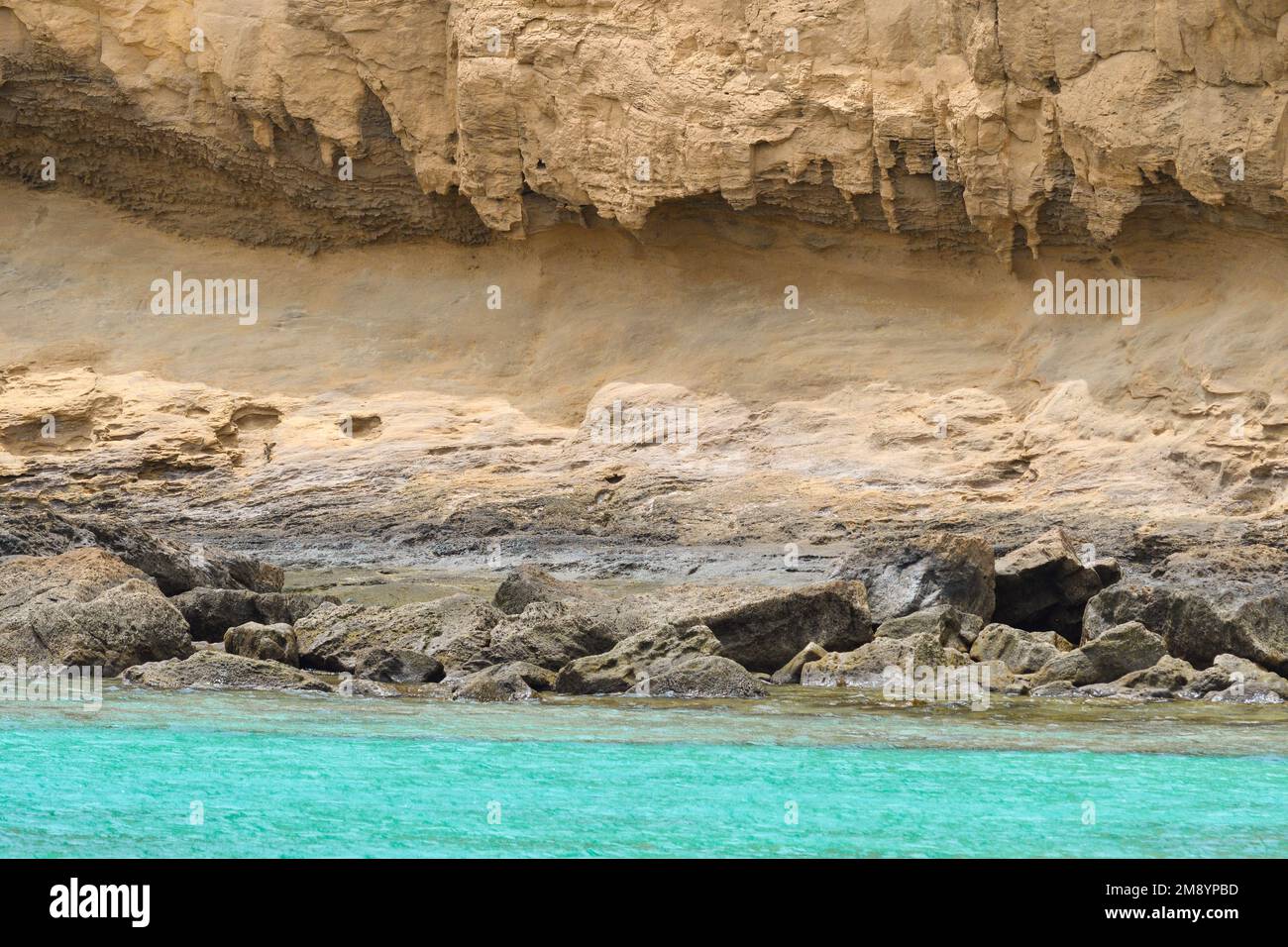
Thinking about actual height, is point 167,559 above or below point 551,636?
above

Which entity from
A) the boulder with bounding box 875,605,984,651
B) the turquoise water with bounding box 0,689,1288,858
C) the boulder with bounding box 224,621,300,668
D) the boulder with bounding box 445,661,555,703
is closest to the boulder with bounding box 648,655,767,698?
the turquoise water with bounding box 0,689,1288,858

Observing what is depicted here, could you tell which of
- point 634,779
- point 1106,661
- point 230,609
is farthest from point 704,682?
point 230,609

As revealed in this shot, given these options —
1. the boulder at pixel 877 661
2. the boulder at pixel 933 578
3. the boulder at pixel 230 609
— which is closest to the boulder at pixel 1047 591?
the boulder at pixel 933 578

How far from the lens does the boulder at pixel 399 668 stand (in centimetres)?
1179

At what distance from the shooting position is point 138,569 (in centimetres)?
1416

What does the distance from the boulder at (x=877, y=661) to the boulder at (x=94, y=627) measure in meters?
4.35

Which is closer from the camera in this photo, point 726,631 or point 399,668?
point 399,668

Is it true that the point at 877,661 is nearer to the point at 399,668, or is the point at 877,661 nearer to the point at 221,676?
Answer: the point at 399,668

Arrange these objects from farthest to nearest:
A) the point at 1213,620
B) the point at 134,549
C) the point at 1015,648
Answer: the point at 134,549
the point at 1015,648
the point at 1213,620

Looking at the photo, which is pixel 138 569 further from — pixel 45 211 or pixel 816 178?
pixel 45 211

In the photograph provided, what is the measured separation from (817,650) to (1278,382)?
7.18 m

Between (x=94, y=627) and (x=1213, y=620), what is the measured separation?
7.66 metres

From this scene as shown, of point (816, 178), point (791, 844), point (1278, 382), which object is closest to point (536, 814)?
point (791, 844)

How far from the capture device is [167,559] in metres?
14.8
